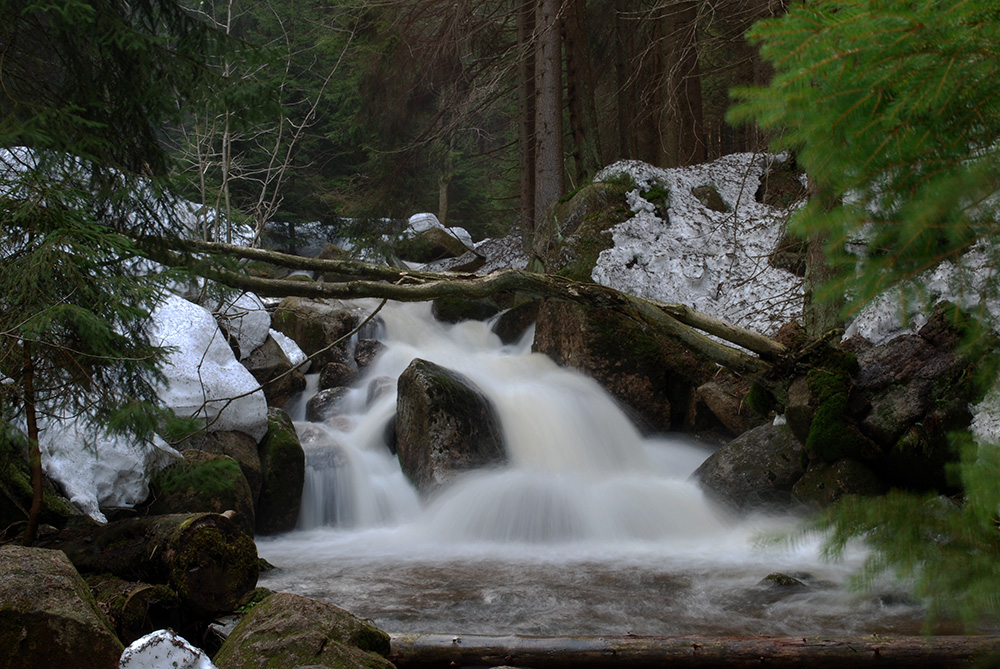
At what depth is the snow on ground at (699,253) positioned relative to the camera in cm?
900

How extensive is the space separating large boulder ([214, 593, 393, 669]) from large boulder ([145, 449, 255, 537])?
198 cm

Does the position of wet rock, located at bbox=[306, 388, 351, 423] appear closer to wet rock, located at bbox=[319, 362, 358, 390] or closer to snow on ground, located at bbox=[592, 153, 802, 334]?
wet rock, located at bbox=[319, 362, 358, 390]

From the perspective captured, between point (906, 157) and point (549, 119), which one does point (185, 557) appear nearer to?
point (906, 157)

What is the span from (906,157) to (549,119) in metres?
10.7

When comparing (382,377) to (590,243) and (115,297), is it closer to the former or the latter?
(590,243)

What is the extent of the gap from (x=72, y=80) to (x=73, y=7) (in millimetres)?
763

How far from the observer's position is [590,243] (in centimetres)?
1054

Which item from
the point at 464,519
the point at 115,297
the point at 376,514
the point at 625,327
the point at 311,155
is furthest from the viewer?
the point at 311,155

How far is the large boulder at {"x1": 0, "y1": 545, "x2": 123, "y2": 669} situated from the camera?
2686mm

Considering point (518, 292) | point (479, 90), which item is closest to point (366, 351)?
point (479, 90)

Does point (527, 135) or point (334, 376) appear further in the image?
point (527, 135)

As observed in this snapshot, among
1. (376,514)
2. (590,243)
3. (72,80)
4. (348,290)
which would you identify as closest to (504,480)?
(376,514)

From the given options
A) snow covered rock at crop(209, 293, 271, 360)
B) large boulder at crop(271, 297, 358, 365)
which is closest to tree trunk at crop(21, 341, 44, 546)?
snow covered rock at crop(209, 293, 271, 360)

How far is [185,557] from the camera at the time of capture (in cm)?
373
